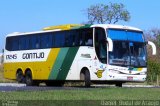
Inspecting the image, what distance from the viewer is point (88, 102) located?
15094 millimetres

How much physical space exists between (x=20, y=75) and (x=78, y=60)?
22.0 feet

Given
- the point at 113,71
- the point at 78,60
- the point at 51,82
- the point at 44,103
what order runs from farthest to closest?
the point at 51,82, the point at 78,60, the point at 113,71, the point at 44,103

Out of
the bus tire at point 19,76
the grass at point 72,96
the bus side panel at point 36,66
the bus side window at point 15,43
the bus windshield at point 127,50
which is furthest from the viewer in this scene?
the bus side window at point 15,43

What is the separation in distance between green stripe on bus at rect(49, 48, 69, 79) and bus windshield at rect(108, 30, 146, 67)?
145 inches

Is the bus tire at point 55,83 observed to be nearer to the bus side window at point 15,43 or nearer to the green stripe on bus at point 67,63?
the green stripe on bus at point 67,63

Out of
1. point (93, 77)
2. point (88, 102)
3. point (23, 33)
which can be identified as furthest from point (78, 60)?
point (88, 102)

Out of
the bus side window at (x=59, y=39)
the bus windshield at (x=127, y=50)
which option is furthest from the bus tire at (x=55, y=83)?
the bus windshield at (x=127, y=50)

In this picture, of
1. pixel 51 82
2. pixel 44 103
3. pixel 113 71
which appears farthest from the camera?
pixel 51 82

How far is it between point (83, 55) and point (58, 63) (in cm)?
260

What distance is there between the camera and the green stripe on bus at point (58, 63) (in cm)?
3084

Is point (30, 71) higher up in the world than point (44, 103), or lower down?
lower down

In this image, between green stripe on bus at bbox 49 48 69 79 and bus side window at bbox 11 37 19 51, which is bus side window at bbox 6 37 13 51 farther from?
green stripe on bus at bbox 49 48 69 79

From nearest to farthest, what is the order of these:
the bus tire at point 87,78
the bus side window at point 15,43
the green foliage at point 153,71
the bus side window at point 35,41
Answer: the bus tire at point 87,78, the bus side window at point 35,41, the bus side window at point 15,43, the green foliage at point 153,71

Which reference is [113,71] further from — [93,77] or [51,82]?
[51,82]
